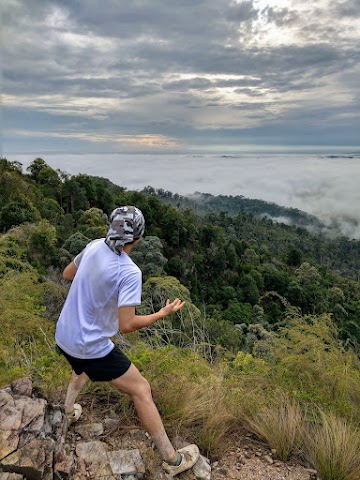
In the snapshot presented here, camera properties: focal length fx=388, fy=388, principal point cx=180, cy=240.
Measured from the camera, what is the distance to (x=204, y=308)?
9.89m

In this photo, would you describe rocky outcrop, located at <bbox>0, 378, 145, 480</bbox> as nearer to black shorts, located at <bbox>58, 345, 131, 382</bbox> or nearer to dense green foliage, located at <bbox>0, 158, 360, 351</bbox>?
black shorts, located at <bbox>58, 345, 131, 382</bbox>

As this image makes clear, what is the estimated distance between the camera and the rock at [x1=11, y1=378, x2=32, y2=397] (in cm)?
252

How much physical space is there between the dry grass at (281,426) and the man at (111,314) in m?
0.71

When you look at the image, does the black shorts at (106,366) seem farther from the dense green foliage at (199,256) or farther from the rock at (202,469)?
the dense green foliage at (199,256)

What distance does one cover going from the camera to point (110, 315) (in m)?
2.21

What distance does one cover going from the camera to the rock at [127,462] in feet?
7.54

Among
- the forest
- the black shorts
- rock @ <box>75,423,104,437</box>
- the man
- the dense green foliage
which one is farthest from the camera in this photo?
the dense green foliage

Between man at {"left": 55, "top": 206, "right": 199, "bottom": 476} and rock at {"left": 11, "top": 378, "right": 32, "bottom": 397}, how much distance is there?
1.64 ft

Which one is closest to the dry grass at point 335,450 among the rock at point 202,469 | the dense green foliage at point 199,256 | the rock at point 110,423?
the rock at point 202,469

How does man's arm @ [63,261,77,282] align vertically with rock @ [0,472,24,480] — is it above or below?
above

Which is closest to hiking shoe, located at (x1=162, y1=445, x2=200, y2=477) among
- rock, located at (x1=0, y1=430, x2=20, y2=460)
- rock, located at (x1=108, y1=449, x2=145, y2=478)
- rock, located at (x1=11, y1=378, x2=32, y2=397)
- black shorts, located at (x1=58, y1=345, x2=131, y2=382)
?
rock, located at (x1=108, y1=449, x2=145, y2=478)

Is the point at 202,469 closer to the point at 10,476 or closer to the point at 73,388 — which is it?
the point at 73,388

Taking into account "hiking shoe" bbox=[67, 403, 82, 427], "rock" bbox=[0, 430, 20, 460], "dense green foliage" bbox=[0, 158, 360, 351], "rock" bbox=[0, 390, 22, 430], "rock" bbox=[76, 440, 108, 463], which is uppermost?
"rock" bbox=[0, 390, 22, 430]

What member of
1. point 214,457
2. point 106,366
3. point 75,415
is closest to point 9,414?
point 75,415
